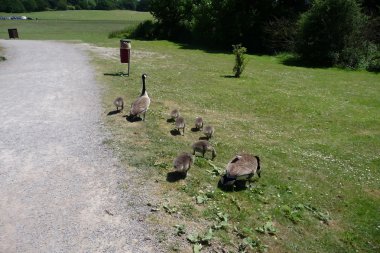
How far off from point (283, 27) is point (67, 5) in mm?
151088

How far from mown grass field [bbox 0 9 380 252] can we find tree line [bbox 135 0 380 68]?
12.9 meters

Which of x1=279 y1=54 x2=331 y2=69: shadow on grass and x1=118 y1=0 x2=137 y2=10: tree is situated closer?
x1=279 y1=54 x2=331 y2=69: shadow on grass

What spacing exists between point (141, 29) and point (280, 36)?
Result: 80.1 ft

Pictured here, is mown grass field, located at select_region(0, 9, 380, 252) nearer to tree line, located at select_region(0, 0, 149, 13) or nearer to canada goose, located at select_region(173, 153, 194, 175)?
canada goose, located at select_region(173, 153, 194, 175)

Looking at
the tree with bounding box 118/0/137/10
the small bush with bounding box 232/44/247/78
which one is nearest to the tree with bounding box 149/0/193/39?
the small bush with bounding box 232/44/247/78

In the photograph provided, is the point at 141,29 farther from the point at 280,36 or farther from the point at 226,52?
the point at 280,36

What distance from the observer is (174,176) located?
11.2 metres

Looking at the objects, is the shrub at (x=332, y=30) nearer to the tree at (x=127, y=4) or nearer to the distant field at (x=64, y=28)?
the distant field at (x=64, y=28)

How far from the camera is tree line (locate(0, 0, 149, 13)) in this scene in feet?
434

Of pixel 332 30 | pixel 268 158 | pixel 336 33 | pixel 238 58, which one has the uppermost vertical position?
pixel 332 30

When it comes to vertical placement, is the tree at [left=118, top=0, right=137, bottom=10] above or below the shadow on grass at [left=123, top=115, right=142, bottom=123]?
below

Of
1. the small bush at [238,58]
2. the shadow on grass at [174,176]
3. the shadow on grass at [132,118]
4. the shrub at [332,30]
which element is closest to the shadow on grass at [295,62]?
the shrub at [332,30]

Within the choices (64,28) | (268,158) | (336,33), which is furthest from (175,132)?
(64,28)

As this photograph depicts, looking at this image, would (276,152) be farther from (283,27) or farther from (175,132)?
(283,27)
